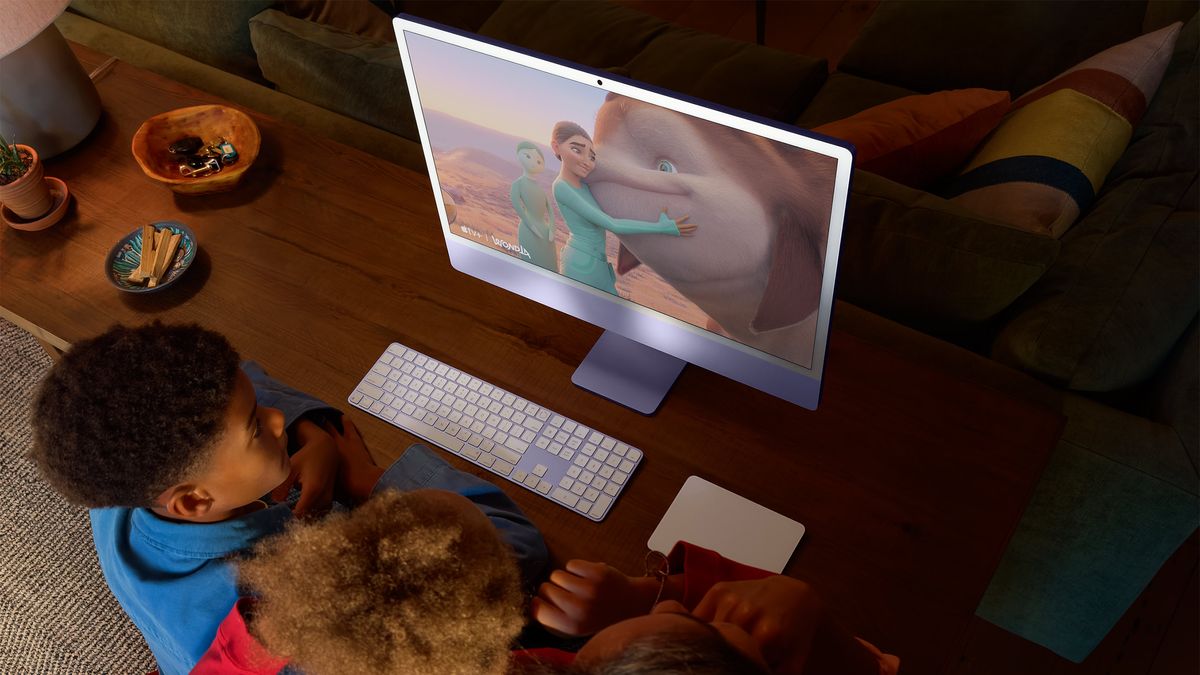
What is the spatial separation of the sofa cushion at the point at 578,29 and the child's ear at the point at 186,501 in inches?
63.2

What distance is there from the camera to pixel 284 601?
82 cm

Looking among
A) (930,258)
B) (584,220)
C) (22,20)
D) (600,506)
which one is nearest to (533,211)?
(584,220)

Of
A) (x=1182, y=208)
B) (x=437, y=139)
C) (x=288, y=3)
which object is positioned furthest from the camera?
(x=288, y=3)

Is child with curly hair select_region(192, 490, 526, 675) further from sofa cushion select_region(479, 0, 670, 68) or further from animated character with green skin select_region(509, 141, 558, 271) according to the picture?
sofa cushion select_region(479, 0, 670, 68)

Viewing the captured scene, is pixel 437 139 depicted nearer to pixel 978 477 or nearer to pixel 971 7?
pixel 978 477

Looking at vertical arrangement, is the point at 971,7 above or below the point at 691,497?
above

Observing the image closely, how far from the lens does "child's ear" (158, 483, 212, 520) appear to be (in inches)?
Answer: 39.4

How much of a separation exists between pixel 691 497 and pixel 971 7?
165 centimetres

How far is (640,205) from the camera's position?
3.34 feet

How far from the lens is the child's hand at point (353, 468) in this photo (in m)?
1.19

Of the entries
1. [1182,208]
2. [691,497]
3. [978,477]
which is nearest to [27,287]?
[691,497]

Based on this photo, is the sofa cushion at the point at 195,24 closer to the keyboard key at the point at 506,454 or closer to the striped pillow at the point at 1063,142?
the keyboard key at the point at 506,454

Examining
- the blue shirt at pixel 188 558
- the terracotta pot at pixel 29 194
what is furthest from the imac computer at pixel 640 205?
the terracotta pot at pixel 29 194

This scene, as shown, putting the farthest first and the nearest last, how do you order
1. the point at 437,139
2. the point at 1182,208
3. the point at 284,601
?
the point at 1182,208 → the point at 437,139 → the point at 284,601
